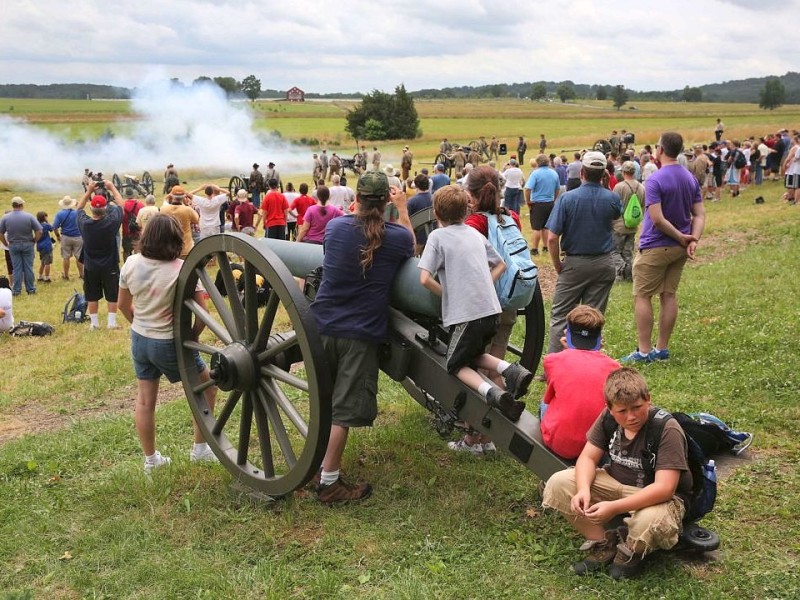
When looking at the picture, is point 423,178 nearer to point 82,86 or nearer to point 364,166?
point 364,166

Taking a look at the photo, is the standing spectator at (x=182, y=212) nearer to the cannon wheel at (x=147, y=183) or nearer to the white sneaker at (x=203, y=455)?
the white sneaker at (x=203, y=455)

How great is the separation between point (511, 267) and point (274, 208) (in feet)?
33.7

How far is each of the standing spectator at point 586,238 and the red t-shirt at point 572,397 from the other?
228cm

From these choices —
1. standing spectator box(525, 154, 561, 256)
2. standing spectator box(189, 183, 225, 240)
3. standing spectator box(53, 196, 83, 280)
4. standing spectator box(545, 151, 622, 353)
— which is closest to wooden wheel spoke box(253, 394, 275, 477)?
standing spectator box(545, 151, 622, 353)

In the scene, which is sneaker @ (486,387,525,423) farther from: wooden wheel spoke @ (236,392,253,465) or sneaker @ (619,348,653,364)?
sneaker @ (619,348,653,364)

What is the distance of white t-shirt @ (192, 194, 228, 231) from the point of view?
1480 centimetres

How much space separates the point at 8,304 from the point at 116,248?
1.64 meters

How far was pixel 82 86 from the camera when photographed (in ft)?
496

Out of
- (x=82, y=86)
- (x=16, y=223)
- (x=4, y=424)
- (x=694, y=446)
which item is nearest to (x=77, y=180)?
(x=16, y=223)

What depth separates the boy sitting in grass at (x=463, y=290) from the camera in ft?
13.7

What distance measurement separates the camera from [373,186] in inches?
167

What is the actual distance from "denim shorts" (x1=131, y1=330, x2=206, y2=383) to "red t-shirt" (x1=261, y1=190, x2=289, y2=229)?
9489 mm

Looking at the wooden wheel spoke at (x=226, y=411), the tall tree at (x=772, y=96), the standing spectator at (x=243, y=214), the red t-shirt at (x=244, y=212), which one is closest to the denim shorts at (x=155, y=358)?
the wooden wheel spoke at (x=226, y=411)

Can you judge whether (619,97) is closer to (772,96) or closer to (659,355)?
(772,96)
